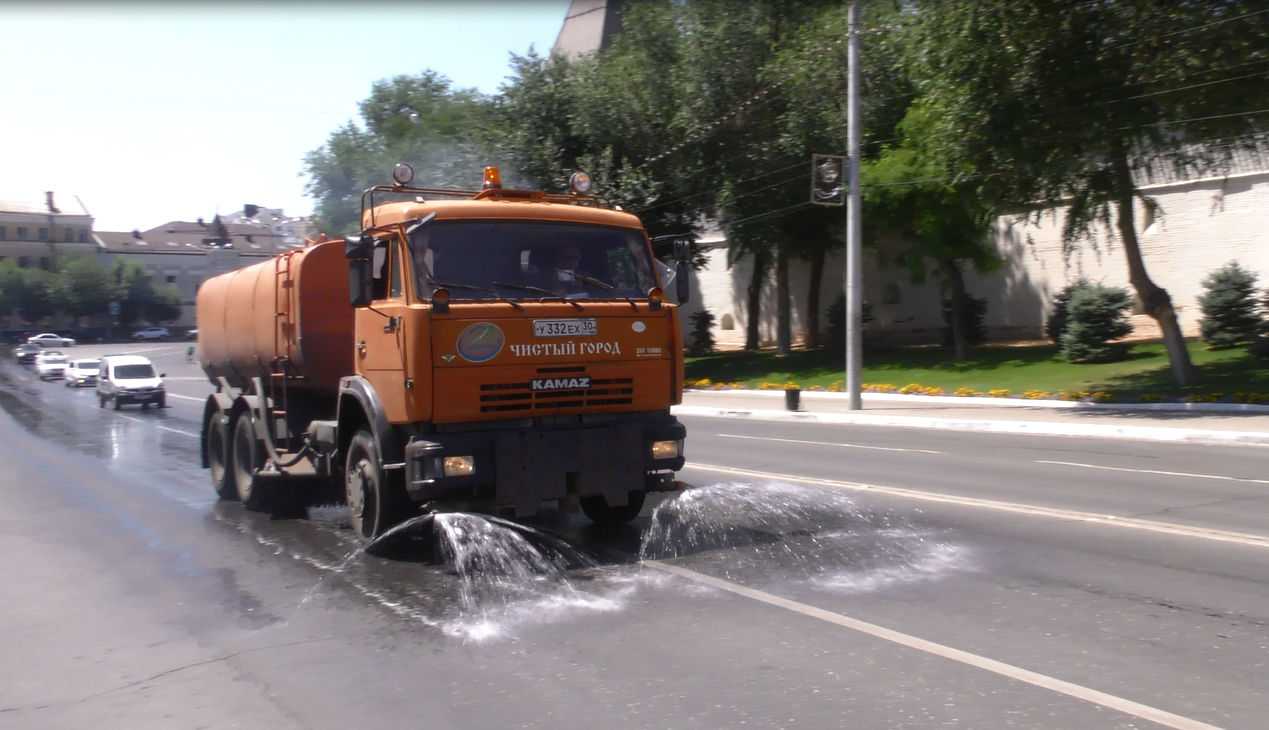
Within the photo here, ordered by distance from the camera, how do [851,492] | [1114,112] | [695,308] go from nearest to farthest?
[851,492], [1114,112], [695,308]

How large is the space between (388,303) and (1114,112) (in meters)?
17.7

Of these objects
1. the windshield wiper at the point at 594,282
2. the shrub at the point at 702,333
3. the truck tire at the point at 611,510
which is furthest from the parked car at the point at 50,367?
the windshield wiper at the point at 594,282

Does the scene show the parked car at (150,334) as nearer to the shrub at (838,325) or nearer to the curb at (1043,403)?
the shrub at (838,325)

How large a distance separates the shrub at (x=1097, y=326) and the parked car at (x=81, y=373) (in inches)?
1591

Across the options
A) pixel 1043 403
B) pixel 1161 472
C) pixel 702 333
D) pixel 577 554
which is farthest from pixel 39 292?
pixel 1161 472

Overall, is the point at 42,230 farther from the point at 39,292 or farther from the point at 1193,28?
the point at 1193,28

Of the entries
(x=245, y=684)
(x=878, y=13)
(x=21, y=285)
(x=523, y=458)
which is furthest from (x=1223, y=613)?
(x=21, y=285)

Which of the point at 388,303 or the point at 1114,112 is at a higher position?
the point at 1114,112

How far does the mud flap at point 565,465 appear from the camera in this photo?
25.2 ft

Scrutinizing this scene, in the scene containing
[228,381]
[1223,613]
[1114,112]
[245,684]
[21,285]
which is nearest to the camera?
[245,684]

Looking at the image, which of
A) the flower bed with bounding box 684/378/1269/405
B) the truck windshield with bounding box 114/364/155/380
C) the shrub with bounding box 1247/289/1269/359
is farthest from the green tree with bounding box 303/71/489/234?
the shrub with bounding box 1247/289/1269/359

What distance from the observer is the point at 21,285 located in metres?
74.5

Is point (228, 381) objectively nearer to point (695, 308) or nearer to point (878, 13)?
point (878, 13)

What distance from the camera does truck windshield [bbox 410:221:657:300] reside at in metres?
7.76
